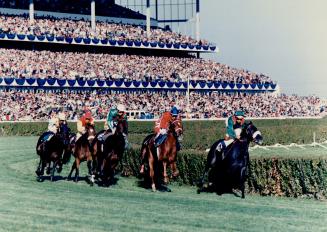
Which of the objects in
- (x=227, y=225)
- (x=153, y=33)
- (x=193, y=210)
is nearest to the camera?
(x=227, y=225)

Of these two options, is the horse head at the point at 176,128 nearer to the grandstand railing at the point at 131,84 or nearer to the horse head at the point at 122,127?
the horse head at the point at 122,127

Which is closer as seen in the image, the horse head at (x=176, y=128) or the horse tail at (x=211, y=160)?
the horse tail at (x=211, y=160)

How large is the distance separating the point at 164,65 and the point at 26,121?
1842 cm

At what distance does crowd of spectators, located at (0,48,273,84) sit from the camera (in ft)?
167

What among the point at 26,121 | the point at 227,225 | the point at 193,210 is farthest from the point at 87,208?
the point at 26,121

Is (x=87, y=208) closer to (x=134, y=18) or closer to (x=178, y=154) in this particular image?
(x=178, y=154)

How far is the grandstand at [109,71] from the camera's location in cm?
4941

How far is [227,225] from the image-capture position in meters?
11.2

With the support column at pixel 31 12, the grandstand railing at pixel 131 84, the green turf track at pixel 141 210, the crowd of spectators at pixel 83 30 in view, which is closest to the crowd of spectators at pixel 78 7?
the crowd of spectators at pixel 83 30

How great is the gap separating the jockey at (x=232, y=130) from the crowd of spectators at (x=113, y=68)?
115 ft

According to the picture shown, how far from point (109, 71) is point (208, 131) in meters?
23.8

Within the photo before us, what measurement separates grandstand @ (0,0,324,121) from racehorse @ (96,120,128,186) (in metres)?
28.3

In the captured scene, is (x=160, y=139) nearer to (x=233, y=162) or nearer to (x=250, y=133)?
(x=233, y=162)

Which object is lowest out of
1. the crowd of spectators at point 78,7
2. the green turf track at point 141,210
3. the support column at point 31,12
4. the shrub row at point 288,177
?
the green turf track at point 141,210
